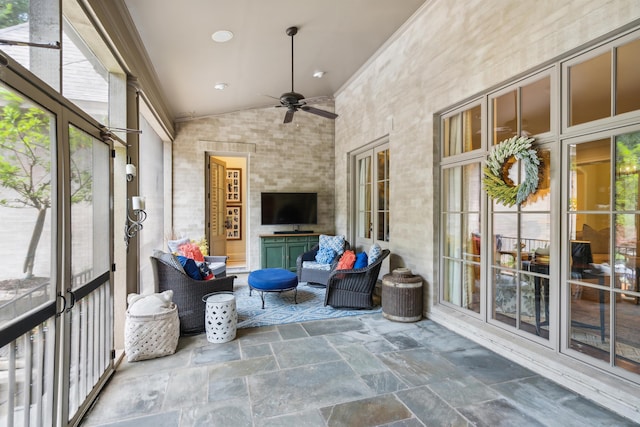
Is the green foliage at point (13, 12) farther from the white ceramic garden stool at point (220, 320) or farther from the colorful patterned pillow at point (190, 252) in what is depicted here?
the colorful patterned pillow at point (190, 252)

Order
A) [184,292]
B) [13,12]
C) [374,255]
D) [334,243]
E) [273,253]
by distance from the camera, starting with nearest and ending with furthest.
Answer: [13,12] < [184,292] < [374,255] < [334,243] < [273,253]

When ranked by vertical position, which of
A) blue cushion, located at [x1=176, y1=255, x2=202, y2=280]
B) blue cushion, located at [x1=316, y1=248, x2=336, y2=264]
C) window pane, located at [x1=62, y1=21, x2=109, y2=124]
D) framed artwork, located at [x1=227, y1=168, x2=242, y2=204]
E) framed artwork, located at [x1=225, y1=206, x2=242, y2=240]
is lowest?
blue cushion, located at [x1=316, y1=248, x2=336, y2=264]

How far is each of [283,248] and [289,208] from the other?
0.86 metres

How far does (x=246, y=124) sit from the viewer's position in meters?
6.80

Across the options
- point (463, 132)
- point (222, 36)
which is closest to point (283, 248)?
point (222, 36)

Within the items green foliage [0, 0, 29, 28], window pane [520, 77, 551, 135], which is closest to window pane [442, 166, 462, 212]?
window pane [520, 77, 551, 135]

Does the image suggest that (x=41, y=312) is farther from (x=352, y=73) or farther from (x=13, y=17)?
(x=352, y=73)

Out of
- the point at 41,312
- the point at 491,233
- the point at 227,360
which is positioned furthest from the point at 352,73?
the point at 41,312

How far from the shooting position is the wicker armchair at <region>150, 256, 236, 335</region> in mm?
3506

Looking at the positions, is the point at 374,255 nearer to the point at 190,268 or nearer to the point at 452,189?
the point at 452,189

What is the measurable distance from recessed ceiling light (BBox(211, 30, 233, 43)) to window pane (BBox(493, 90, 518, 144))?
2.97m

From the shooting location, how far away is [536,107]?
2859 millimetres

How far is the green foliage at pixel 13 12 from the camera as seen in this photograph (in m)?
1.42

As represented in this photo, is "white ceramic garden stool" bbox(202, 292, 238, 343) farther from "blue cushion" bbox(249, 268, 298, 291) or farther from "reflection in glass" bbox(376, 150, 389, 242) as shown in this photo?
"reflection in glass" bbox(376, 150, 389, 242)
